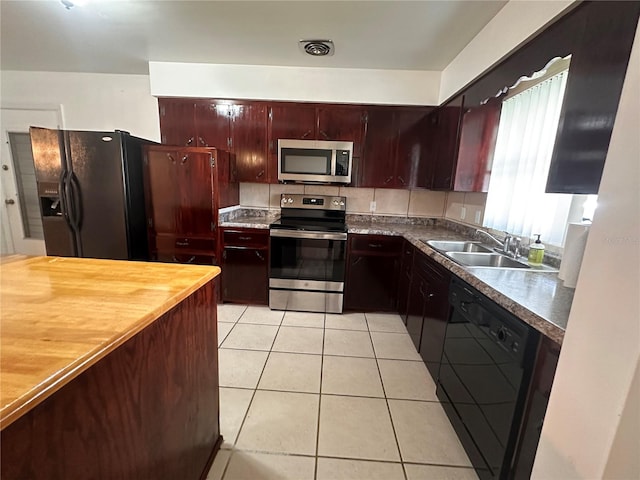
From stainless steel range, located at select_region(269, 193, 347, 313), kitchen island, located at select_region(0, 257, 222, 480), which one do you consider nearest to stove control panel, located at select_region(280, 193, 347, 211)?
stainless steel range, located at select_region(269, 193, 347, 313)

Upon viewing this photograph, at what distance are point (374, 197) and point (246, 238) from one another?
5.09 feet

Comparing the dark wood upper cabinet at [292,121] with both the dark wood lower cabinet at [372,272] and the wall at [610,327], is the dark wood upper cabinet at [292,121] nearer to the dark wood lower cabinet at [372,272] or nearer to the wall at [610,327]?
the dark wood lower cabinet at [372,272]

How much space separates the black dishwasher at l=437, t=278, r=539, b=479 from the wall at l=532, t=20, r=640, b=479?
0.87 feet

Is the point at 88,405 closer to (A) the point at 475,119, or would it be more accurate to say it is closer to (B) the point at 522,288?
(B) the point at 522,288

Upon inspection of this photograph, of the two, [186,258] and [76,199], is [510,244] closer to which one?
[186,258]

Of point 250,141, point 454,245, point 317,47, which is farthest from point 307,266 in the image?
point 317,47

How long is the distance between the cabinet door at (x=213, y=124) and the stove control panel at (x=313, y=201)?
85 centimetres

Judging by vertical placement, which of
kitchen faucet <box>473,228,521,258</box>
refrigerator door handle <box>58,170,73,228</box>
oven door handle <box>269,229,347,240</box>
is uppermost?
refrigerator door handle <box>58,170,73,228</box>

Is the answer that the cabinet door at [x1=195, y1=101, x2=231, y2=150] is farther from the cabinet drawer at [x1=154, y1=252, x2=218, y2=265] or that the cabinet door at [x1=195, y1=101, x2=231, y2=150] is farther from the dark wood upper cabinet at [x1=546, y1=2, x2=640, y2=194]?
the dark wood upper cabinet at [x1=546, y1=2, x2=640, y2=194]

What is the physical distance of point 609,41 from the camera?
1.01 metres

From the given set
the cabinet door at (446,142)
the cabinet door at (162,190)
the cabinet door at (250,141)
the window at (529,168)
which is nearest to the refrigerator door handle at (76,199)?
the cabinet door at (162,190)

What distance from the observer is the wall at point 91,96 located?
318 centimetres

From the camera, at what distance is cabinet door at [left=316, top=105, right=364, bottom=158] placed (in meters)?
2.83

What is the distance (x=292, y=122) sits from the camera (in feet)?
9.36
